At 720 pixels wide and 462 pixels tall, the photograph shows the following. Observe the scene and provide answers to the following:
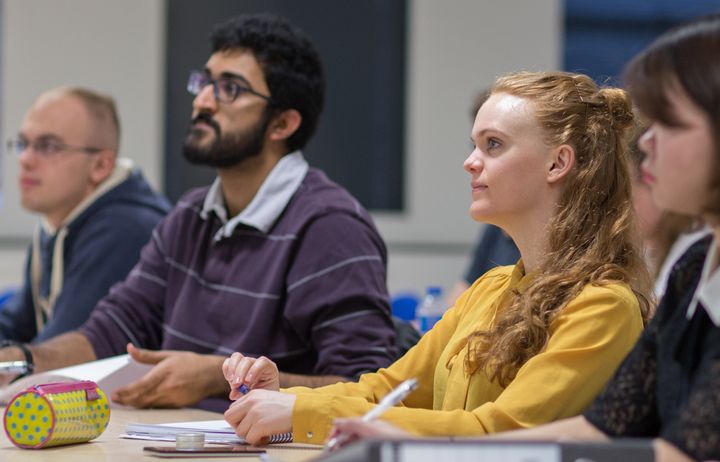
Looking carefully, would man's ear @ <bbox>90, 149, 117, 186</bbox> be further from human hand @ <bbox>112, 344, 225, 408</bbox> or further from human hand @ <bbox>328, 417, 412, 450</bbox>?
human hand @ <bbox>328, 417, 412, 450</bbox>

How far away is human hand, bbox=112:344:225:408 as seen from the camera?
97.7 inches

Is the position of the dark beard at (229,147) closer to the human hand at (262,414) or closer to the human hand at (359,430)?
the human hand at (262,414)

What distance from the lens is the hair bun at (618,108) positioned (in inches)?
77.7

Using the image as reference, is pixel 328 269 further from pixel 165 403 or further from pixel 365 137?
pixel 365 137

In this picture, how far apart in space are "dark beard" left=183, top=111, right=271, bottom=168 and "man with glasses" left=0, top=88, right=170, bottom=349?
0.68 m

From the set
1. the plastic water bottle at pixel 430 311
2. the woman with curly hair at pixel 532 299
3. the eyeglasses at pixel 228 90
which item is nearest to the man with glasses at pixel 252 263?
the eyeglasses at pixel 228 90

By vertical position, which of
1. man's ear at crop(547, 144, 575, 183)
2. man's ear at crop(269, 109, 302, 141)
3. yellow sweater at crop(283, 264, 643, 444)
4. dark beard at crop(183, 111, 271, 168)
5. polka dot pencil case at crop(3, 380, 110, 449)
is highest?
man's ear at crop(547, 144, 575, 183)

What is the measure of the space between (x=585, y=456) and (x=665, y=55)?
494mm

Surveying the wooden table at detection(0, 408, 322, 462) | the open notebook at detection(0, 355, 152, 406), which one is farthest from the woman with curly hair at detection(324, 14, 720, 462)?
the open notebook at detection(0, 355, 152, 406)

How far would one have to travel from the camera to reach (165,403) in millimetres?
2527

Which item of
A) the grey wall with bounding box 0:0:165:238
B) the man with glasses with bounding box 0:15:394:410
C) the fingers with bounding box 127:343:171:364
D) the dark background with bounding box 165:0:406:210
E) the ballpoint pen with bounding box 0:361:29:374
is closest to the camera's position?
the fingers with bounding box 127:343:171:364

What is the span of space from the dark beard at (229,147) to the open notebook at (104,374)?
66cm

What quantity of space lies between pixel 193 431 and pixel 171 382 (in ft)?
1.84

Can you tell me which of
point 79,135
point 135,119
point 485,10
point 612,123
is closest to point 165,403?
point 612,123
